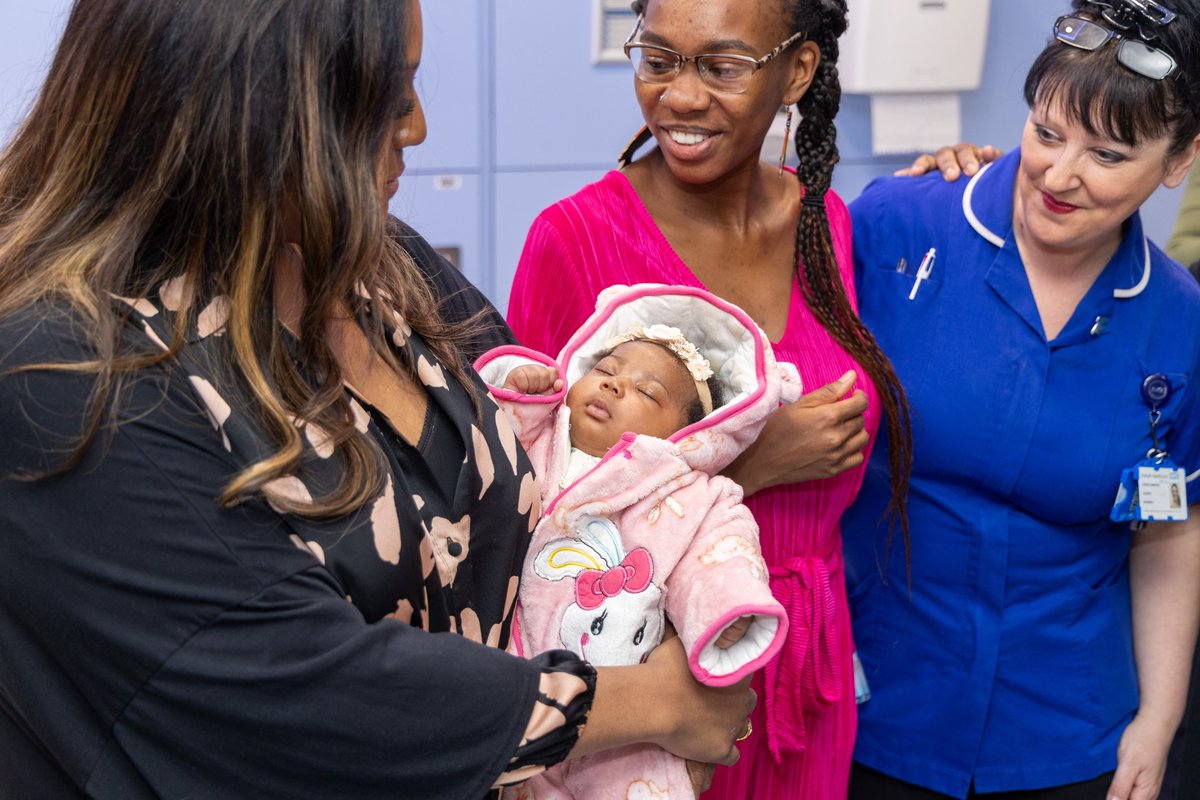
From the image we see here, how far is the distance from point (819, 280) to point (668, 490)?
0.51 m

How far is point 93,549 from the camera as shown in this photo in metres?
0.95

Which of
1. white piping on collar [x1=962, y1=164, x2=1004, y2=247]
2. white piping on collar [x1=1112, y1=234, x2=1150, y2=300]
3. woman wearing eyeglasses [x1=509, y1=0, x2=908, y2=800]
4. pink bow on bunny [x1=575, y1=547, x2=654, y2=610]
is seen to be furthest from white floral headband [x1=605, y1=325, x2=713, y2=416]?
white piping on collar [x1=1112, y1=234, x2=1150, y2=300]

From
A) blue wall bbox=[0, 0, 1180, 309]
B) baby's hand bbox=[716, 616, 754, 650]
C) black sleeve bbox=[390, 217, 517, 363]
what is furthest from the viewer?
blue wall bbox=[0, 0, 1180, 309]

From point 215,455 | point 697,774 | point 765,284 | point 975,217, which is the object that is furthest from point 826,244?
point 215,455

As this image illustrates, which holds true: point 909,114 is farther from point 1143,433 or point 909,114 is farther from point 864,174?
point 1143,433

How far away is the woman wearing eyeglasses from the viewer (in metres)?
1.75

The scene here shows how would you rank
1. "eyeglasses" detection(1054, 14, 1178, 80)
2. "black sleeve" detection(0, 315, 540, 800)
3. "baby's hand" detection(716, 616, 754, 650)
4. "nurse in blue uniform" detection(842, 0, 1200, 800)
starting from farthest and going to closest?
"nurse in blue uniform" detection(842, 0, 1200, 800) < "eyeglasses" detection(1054, 14, 1178, 80) < "baby's hand" detection(716, 616, 754, 650) < "black sleeve" detection(0, 315, 540, 800)

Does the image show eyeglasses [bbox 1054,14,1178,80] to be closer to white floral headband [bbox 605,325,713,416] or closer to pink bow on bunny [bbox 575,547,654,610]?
white floral headband [bbox 605,325,713,416]

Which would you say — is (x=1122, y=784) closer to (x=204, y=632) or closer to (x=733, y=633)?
(x=733, y=633)

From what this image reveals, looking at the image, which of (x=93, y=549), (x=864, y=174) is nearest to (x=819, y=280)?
(x=93, y=549)

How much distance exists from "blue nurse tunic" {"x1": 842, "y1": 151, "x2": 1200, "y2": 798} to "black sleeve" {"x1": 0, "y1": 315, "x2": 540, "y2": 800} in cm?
102

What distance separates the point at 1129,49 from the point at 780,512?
778 millimetres

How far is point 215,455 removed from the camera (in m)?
0.99

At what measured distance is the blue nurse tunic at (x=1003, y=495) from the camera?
1.83 meters
